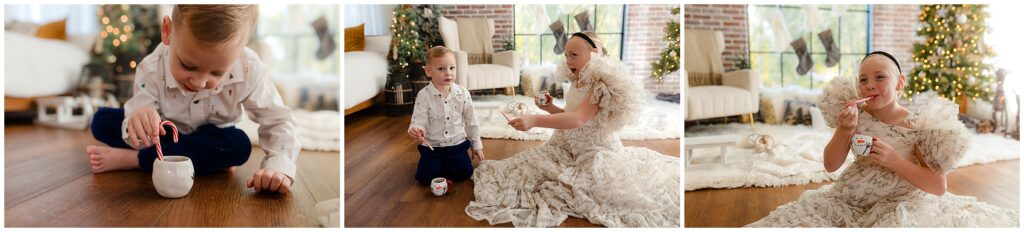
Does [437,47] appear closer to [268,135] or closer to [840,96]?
[268,135]

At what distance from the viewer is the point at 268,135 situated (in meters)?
2.19

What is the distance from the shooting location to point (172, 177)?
6.12ft

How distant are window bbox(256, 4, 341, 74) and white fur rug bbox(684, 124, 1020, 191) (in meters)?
1.59

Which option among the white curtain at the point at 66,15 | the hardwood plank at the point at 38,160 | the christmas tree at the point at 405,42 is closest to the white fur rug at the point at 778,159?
the christmas tree at the point at 405,42

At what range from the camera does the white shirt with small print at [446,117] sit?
2.04m

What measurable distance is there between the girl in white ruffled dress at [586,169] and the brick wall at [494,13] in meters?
0.22

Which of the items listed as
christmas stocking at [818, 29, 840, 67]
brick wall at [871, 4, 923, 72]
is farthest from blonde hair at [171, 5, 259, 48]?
brick wall at [871, 4, 923, 72]

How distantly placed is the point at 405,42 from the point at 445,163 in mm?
441

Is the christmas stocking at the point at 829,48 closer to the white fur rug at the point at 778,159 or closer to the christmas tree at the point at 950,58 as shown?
the christmas tree at the point at 950,58

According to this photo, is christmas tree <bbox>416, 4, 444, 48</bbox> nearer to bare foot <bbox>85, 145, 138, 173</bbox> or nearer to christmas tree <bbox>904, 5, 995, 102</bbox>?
bare foot <bbox>85, 145, 138, 173</bbox>

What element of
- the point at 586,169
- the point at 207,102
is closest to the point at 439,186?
the point at 586,169

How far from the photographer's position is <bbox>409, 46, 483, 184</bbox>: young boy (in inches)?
78.7

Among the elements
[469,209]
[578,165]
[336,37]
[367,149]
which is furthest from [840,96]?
[336,37]

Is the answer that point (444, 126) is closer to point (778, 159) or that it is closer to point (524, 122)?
point (524, 122)
